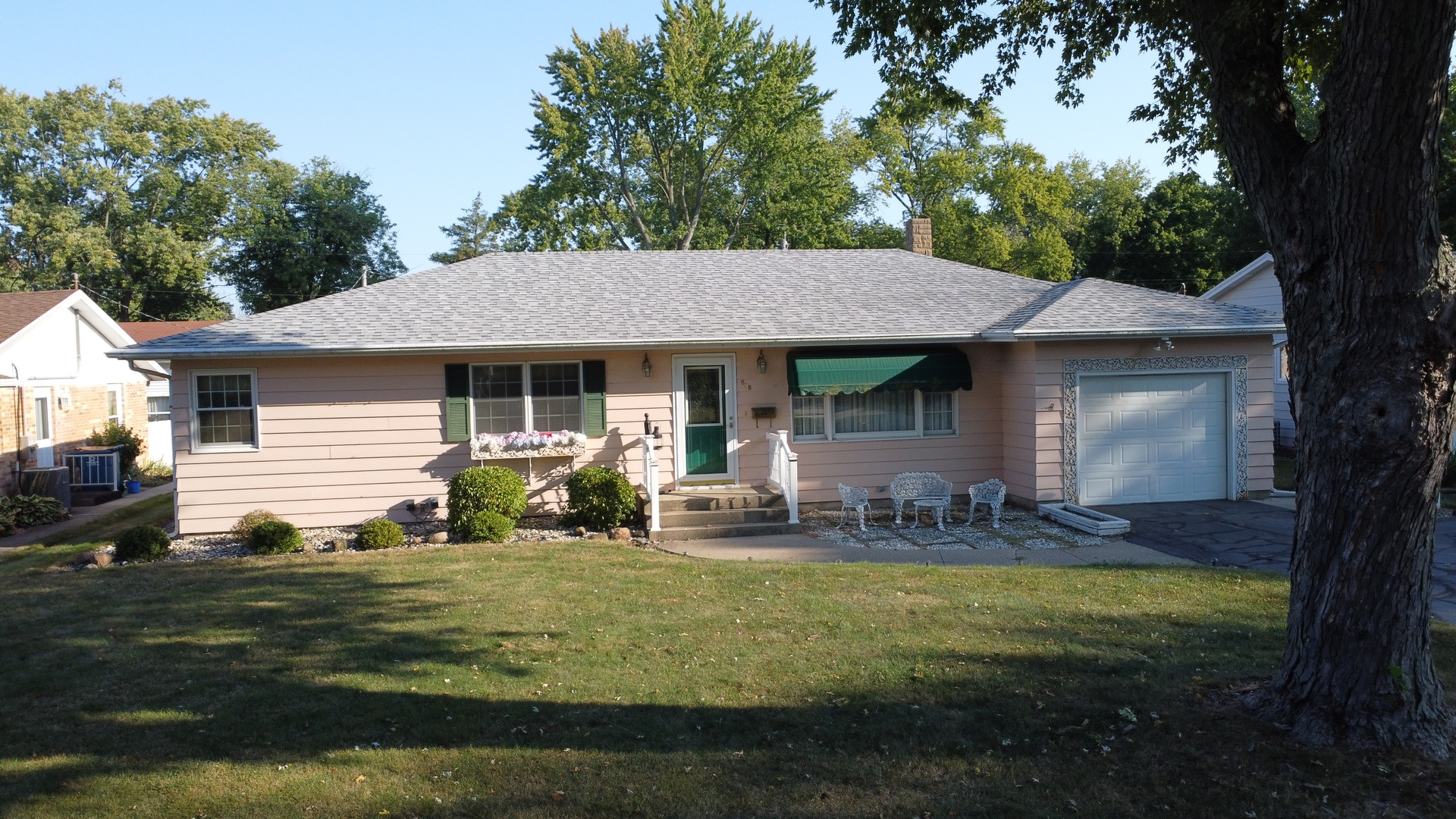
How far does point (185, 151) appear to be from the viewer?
134 feet

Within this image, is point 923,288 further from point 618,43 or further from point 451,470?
point 618,43

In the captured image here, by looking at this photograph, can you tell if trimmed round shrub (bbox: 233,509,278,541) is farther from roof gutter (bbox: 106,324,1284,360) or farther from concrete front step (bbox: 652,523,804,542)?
concrete front step (bbox: 652,523,804,542)

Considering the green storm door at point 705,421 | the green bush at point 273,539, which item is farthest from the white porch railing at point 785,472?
the green bush at point 273,539

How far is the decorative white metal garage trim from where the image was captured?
13.5 metres

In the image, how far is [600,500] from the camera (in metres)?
12.6

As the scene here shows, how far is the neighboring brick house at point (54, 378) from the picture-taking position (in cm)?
1741

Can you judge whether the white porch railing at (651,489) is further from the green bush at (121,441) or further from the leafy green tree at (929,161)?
the leafy green tree at (929,161)

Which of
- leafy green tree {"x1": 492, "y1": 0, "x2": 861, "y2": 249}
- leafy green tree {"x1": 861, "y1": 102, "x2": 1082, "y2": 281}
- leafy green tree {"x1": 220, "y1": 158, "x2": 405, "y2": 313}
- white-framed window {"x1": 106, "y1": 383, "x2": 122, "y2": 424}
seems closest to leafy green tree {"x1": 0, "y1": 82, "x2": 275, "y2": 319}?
leafy green tree {"x1": 220, "y1": 158, "x2": 405, "y2": 313}

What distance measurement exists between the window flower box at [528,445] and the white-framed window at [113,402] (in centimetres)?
1283

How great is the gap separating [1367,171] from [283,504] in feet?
41.5

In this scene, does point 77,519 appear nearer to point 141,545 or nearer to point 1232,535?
point 141,545

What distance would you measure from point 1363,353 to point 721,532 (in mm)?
8596

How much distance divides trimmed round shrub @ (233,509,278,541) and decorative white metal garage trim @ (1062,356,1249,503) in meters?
10.9

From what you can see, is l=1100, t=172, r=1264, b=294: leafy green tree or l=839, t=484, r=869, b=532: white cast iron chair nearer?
l=839, t=484, r=869, b=532: white cast iron chair
